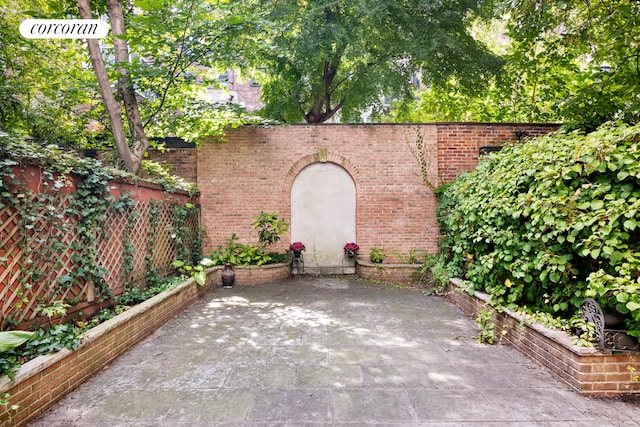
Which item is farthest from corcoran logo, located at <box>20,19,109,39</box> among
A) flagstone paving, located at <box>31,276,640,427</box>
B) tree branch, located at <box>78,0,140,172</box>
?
flagstone paving, located at <box>31,276,640,427</box>

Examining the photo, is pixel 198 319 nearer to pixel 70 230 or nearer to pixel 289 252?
pixel 70 230

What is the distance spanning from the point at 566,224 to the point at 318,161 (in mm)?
5753

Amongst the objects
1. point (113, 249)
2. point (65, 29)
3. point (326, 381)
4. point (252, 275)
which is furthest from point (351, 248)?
point (65, 29)

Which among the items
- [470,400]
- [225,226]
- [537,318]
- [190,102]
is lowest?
[470,400]

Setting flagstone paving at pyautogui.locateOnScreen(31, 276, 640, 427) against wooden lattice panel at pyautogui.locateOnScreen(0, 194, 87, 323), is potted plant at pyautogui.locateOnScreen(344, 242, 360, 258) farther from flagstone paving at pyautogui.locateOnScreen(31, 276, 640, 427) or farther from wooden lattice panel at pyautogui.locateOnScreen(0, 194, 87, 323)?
wooden lattice panel at pyautogui.locateOnScreen(0, 194, 87, 323)

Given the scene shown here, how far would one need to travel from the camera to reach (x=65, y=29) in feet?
15.4

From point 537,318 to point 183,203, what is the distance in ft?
20.5

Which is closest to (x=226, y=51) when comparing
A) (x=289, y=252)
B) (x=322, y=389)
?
(x=289, y=252)

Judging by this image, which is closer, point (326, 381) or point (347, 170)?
point (326, 381)

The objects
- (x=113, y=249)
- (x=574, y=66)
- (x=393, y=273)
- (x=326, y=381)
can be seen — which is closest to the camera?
(x=326, y=381)

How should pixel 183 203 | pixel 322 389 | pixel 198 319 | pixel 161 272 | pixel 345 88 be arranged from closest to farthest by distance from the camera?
pixel 322 389
pixel 198 319
pixel 161 272
pixel 183 203
pixel 345 88

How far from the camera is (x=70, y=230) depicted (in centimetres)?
346

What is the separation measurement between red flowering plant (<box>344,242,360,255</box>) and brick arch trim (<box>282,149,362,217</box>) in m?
1.34

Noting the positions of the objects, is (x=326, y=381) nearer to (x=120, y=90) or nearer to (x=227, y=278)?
(x=227, y=278)
